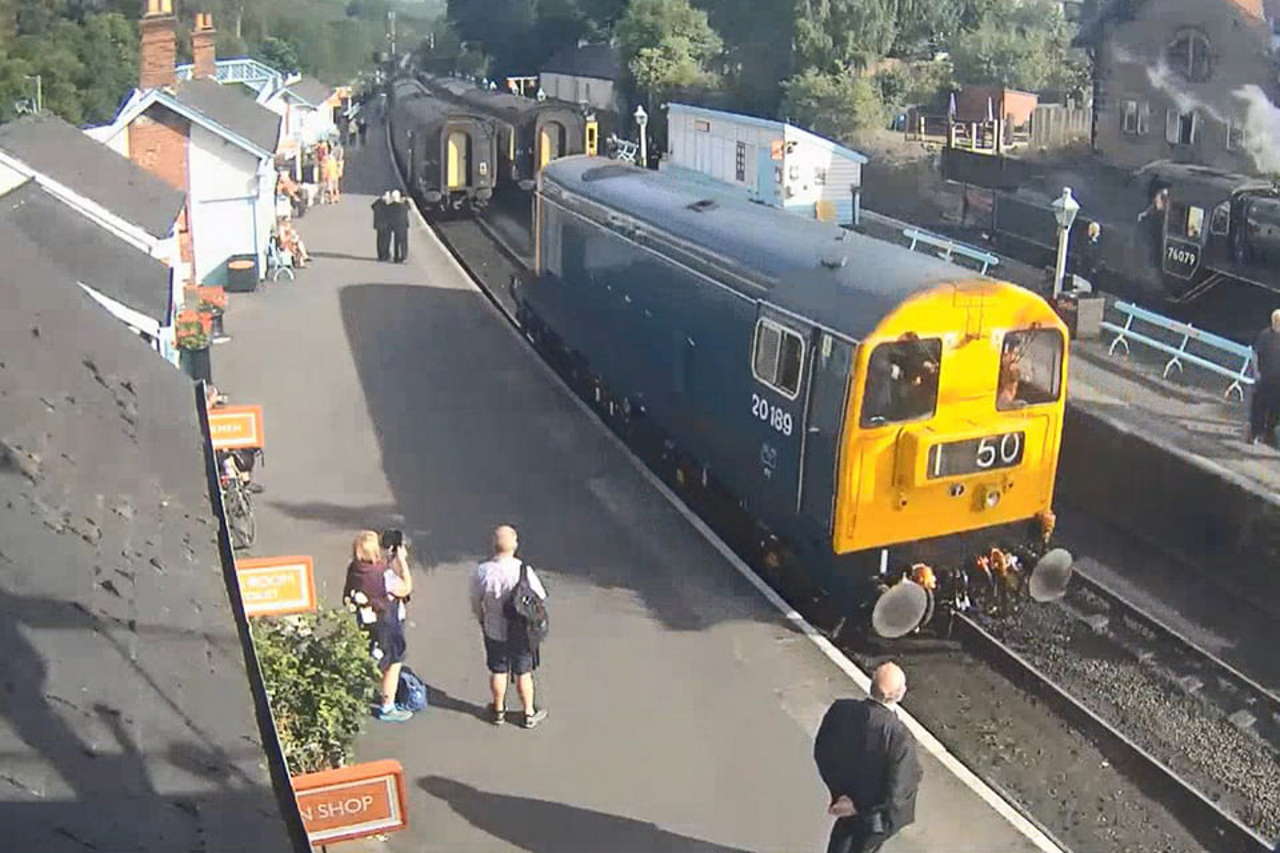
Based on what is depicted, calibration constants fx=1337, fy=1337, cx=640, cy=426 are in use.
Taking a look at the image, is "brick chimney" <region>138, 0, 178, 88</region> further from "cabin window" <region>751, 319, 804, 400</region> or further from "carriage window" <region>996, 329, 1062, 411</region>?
"carriage window" <region>996, 329, 1062, 411</region>

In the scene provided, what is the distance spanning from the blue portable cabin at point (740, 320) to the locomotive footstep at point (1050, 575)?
5.70ft

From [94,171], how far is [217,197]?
205 inches

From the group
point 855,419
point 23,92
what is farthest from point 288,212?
point 23,92

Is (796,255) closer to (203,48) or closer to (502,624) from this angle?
(502,624)

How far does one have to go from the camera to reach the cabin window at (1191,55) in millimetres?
33562

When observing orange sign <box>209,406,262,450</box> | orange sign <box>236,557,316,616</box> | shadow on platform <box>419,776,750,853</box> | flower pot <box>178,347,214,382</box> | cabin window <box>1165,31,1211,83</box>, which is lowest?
shadow on platform <box>419,776,750,853</box>

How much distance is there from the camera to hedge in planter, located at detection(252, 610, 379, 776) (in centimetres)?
784

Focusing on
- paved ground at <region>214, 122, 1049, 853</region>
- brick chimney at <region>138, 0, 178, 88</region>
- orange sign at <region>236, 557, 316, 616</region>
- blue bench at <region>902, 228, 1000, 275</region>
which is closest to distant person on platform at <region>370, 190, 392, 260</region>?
brick chimney at <region>138, 0, 178, 88</region>

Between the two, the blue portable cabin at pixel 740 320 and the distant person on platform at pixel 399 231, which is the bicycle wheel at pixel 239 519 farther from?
the distant person on platform at pixel 399 231

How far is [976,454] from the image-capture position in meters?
10.2


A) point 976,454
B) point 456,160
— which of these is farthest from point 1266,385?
point 456,160

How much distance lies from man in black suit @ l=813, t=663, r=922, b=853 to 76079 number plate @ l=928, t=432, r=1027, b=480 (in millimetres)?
3515

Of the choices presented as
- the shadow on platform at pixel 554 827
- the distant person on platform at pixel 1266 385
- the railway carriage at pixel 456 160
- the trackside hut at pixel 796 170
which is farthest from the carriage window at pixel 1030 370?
the railway carriage at pixel 456 160

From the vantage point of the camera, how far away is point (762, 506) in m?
11.2
